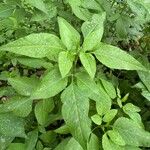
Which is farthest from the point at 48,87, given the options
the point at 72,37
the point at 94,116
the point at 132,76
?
the point at 132,76

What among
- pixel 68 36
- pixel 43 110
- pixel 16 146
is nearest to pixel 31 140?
pixel 16 146

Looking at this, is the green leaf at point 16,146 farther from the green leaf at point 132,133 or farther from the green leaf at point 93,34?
the green leaf at point 93,34

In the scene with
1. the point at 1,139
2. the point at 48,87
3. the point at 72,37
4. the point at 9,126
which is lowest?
the point at 1,139

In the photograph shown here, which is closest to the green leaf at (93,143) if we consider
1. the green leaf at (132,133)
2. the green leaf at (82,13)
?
the green leaf at (132,133)

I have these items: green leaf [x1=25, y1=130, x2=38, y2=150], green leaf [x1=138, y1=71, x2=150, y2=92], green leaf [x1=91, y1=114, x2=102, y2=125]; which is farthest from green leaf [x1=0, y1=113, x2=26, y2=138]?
green leaf [x1=138, y1=71, x2=150, y2=92]

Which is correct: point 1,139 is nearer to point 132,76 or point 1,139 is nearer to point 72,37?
point 72,37

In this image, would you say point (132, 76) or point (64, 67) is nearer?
point (64, 67)
